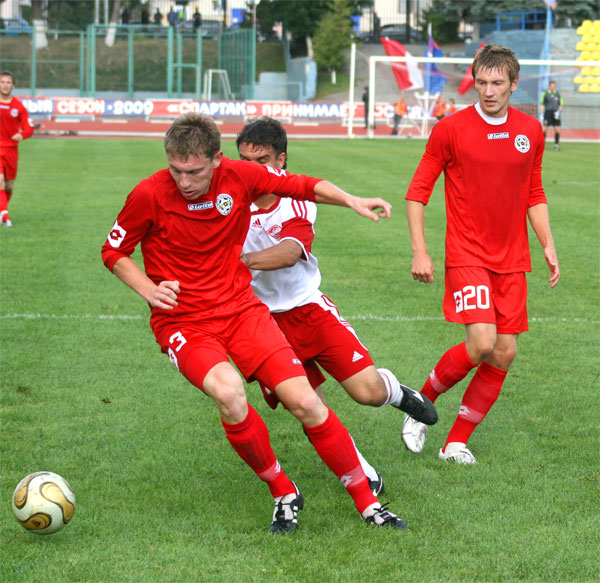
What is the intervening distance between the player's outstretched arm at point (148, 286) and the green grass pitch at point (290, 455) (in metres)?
1.07

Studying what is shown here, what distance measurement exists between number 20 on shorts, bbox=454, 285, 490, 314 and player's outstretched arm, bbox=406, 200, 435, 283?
21 cm

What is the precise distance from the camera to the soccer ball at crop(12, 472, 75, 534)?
165 inches

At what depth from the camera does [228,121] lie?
4059cm

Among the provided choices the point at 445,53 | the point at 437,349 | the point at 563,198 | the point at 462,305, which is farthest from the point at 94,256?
the point at 445,53

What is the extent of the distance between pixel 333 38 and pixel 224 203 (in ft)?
167

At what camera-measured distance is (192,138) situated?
170 inches

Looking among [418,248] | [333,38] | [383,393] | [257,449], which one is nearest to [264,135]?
[418,248]

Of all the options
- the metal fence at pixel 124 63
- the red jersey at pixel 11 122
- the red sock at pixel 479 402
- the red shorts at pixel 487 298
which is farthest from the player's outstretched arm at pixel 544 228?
the metal fence at pixel 124 63

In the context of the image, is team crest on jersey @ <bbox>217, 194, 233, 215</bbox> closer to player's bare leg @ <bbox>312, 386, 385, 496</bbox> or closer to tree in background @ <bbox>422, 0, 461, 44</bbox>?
player's bare leg @ <bbox>312, 386, 385, 496</bbox>

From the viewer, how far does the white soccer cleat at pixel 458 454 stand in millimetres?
5379

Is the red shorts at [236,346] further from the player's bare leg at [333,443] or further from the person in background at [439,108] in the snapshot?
the person in background at [439,108]

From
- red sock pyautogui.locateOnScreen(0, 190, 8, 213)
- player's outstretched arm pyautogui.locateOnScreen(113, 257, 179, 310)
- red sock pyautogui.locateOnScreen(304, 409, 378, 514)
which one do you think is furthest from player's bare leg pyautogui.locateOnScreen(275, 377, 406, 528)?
red sock pyautogui.locateOnScreen(0, 190, 8, 213)

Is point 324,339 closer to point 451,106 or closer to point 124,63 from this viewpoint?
point 451,106

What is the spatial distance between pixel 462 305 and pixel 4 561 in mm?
2645
